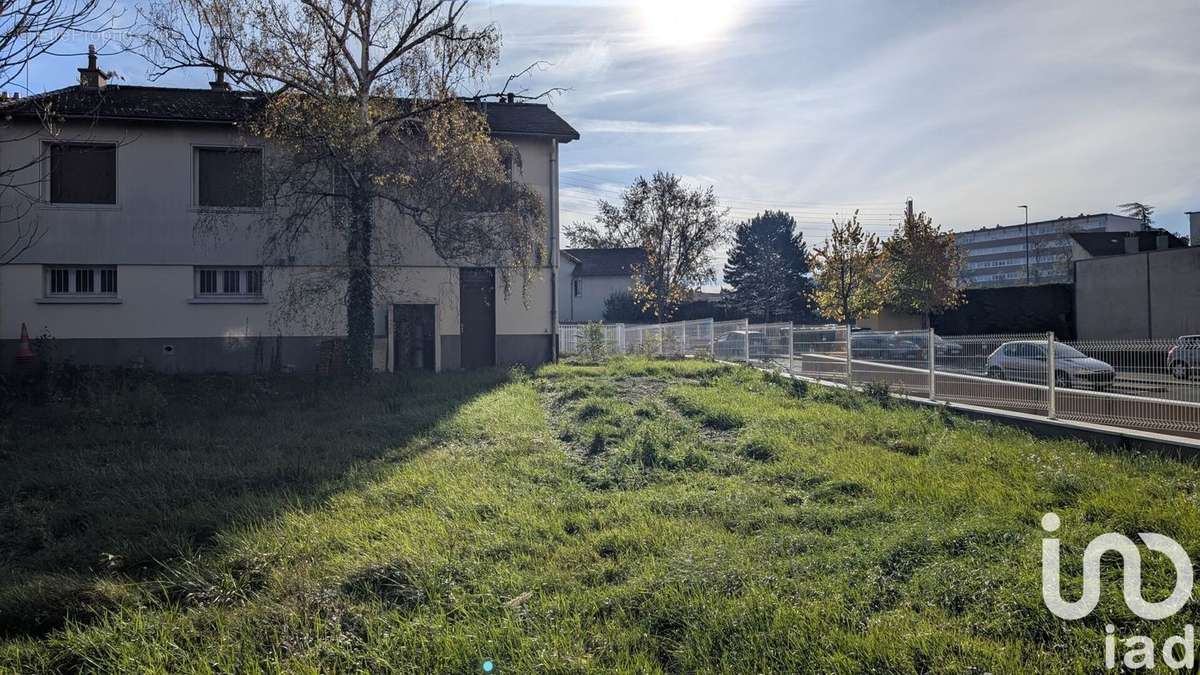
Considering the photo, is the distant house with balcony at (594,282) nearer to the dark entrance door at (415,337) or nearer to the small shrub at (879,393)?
the dark entrance door at (415,337)

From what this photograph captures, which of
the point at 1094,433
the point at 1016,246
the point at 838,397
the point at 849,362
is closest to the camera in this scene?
the point at 1094,433

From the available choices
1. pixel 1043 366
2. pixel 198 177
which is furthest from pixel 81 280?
pixel 1043 366

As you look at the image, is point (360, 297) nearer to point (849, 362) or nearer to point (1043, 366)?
point (849, 362)

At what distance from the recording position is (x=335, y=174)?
1576 centimetres

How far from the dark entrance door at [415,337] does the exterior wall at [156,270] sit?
0.45 m

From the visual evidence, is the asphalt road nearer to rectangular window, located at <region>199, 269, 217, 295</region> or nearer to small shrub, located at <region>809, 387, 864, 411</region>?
small shrub, located at <region>809, 387, 864, 411</region>

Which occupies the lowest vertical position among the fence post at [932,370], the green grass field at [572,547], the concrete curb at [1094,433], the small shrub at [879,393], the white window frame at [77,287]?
the green grass field at [572,547]

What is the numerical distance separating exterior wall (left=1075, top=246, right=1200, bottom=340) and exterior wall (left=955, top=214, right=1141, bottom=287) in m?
45.7

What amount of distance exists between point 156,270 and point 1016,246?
350ft

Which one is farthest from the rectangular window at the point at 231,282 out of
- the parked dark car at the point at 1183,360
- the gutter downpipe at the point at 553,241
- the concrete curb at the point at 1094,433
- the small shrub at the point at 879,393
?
the parked dark car at the point at 1183,360

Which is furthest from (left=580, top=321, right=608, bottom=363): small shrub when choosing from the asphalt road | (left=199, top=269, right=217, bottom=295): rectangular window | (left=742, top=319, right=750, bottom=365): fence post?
the asphalt road

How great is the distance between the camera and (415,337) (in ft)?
63.4

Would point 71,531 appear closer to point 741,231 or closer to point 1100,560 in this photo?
Answer: point 1100,560

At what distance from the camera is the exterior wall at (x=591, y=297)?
52062 mm
